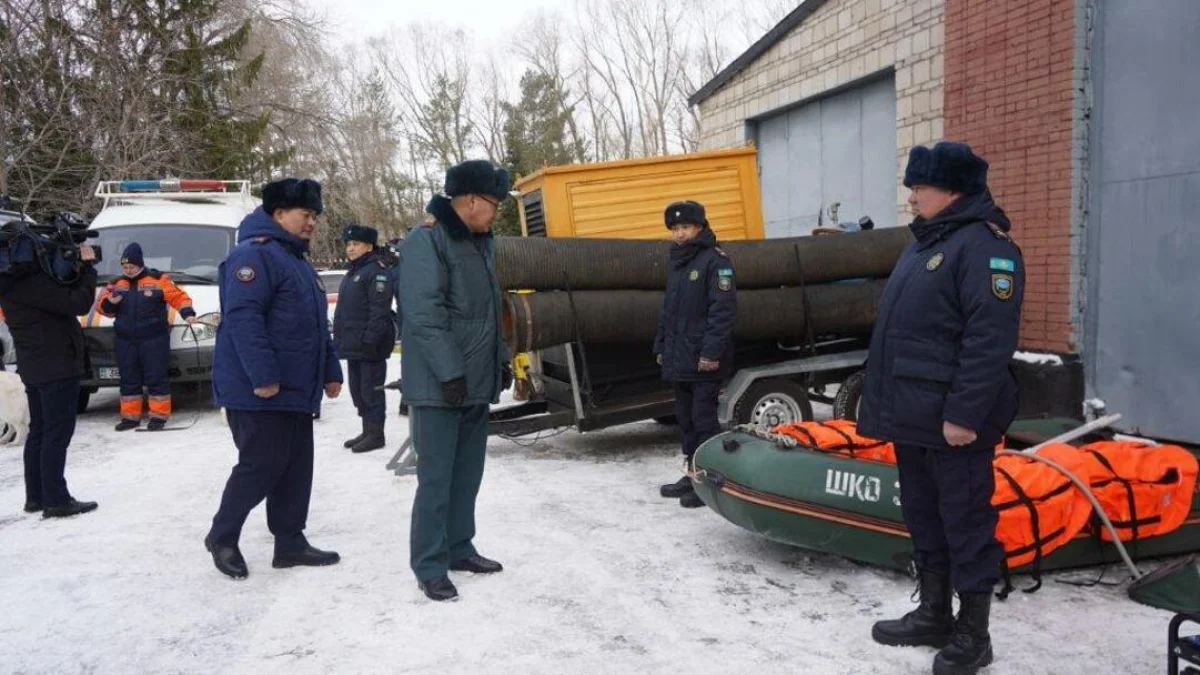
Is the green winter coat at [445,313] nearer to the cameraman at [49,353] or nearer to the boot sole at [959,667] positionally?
the boot sole at [959,667]

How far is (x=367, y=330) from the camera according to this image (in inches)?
295

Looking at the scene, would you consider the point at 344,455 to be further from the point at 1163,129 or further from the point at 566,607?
the point at 1163,129

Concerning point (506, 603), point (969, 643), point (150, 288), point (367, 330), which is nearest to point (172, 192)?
point (150, 288)

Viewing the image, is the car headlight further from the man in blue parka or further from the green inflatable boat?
the green inflatable boat

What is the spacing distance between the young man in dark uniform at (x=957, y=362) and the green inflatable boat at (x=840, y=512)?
702 mm

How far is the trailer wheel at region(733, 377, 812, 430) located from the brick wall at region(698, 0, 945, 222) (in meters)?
3.29

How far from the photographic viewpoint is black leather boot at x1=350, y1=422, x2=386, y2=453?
7.35 meters

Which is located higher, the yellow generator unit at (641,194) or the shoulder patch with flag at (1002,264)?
the yellow generator unit at (641,194)

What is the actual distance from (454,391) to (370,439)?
3.70 m

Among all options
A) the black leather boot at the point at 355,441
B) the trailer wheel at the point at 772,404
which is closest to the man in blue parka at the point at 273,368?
the black leather boot at the point at 355,441

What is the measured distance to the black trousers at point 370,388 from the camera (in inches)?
295

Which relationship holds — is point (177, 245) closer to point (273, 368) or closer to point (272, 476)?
point (272, 476)

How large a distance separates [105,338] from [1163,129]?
9.19 metres

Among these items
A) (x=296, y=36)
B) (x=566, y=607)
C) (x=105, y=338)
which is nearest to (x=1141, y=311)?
(x=566, y=607)
